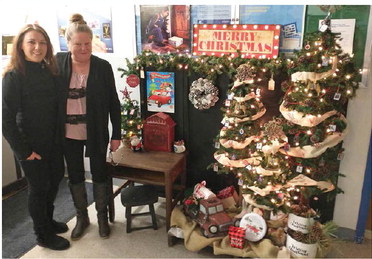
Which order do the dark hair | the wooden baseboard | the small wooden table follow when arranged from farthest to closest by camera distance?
the wooden baseboard, the small wooden table, the dark hair

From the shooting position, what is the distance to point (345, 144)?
2.43 metres

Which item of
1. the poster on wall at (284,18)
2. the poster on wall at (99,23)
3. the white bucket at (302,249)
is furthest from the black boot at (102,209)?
the poster on wall at (284,18)

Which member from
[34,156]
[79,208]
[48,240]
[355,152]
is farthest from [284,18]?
[48,240]

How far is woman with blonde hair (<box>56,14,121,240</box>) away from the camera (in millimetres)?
2191

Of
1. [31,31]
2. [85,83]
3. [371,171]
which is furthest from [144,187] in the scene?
[371,171]

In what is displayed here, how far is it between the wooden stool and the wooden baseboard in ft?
4.11

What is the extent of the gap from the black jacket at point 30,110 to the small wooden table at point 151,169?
0.59 m

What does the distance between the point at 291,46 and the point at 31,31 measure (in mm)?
1738

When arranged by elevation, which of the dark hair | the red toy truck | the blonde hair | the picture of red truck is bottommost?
the red toy truck

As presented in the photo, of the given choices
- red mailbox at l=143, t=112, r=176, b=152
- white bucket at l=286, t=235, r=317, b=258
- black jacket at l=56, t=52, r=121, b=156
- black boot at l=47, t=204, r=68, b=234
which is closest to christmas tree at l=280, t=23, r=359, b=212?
white bucket at l=286, t=235, r=317, b=258

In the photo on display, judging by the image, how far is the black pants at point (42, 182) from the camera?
7.06ft

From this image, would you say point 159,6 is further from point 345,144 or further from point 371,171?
point 371,171

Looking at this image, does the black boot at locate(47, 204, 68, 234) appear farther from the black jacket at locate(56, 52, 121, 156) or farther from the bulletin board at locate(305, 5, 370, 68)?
the bulletin board at locate(305, 5, 370, 68)

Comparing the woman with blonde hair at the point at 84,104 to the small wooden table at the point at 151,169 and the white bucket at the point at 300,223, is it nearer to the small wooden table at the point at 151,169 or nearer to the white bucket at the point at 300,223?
the small wooden table at the point at 151,169
